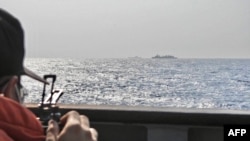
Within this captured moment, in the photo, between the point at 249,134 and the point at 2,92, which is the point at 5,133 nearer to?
the point at 2,92

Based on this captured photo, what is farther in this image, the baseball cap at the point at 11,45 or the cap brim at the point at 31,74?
the cap brim at the point at 31,74

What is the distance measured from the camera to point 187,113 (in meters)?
3.74

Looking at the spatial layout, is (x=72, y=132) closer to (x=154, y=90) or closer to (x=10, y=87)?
(x=10, y=87)

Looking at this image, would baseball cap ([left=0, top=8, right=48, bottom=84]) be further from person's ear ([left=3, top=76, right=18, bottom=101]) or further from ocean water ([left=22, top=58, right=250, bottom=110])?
ocean water ([left=22, top=58, right=250, bottom=110])

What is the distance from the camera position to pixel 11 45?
1.10 m

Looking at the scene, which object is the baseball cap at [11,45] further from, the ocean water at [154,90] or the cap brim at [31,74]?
the ocean water at [154,90]

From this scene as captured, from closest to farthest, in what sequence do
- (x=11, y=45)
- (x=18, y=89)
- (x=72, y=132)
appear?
1. (x=72, y=132)
2. (x=11, y=45)
3. (x=18, y=89)

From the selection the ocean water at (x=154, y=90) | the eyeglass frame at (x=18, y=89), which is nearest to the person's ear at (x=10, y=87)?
the eyeglass frame at (x=18, y=89)

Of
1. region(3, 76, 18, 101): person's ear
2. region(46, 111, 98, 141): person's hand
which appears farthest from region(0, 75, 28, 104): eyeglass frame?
region(46, 111, 98, 141): person's hand

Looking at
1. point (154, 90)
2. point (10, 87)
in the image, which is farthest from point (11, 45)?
point (154, 90)

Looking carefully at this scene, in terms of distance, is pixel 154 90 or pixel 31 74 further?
pixel 154 90

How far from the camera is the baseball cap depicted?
1.09 metres

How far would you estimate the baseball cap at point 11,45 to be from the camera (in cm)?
109

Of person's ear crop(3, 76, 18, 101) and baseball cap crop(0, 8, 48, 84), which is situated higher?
baseball cap crop(0, 8, 48, 84)
